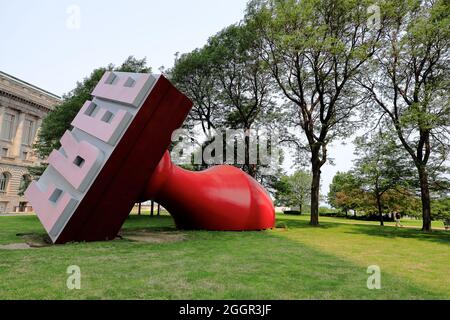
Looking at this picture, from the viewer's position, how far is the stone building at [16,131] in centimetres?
4406

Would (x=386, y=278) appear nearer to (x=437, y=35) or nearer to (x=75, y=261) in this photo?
(x=75, y=261)

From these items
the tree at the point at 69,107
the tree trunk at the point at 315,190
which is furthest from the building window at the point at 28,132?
the tree trunk at the point at 315,190

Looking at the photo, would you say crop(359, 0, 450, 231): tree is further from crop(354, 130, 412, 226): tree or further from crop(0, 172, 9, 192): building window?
crop(0, 172, 9, 192): building window

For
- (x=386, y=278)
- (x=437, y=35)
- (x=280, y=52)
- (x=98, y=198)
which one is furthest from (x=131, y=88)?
(x=437, y=35)

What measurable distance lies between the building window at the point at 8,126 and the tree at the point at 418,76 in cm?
4607

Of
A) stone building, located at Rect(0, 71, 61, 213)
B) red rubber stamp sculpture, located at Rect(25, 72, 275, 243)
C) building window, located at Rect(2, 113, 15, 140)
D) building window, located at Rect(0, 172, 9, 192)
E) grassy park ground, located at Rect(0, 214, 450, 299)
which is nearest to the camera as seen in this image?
grassy park ground, located at Rect(0, 214, 450, 299)

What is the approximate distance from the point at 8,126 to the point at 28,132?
3593 millimetres

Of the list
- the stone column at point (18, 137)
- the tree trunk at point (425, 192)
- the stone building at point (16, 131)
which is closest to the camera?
the tree trunk at point (425, 192)

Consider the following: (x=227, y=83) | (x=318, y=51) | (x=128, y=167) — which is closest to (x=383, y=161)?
(x=318, y=51)

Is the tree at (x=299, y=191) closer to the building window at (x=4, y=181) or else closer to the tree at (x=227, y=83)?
the tree at (x=227, y=83)

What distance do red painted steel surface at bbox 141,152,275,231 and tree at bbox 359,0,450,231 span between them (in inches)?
337

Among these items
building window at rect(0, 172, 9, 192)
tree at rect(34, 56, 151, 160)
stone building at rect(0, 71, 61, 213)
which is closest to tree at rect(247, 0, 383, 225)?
tree at rect(34, 56, 151, 160)

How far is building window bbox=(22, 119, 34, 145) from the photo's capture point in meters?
49.1
